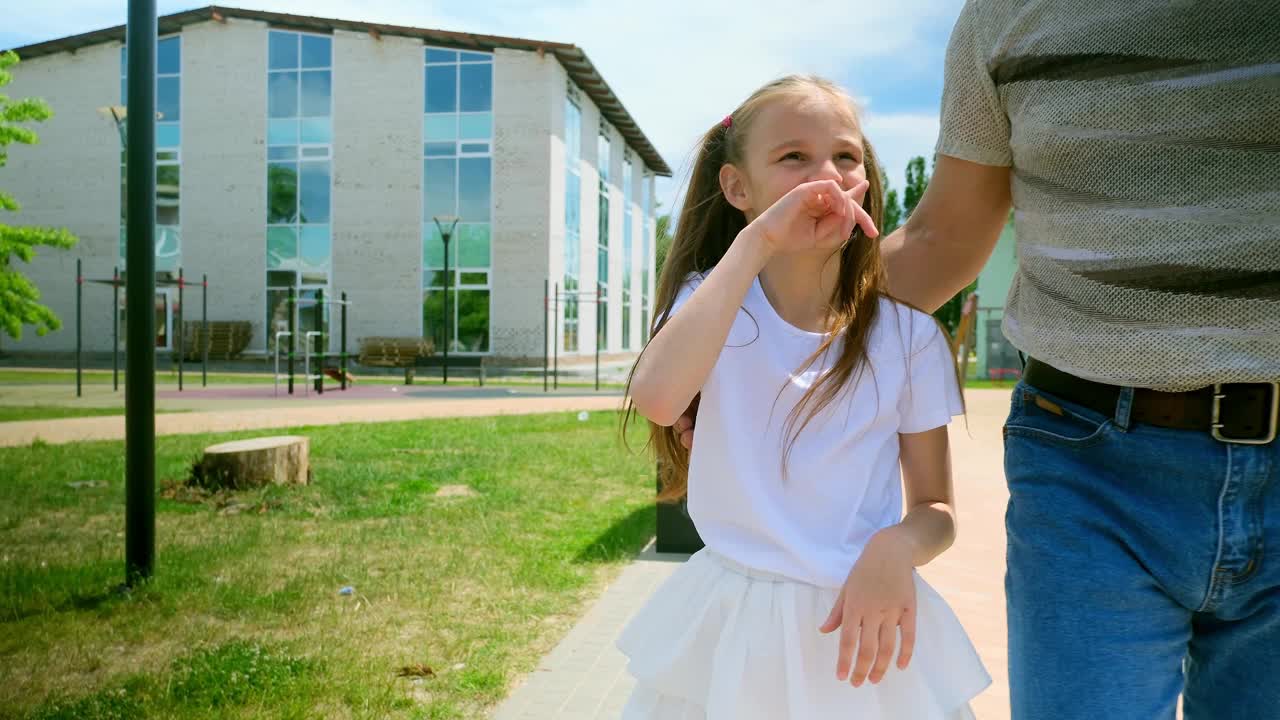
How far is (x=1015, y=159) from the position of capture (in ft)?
5.63

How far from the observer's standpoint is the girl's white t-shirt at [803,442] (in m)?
1.58

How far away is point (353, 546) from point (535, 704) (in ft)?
9.80

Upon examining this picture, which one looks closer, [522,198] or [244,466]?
[244,466]

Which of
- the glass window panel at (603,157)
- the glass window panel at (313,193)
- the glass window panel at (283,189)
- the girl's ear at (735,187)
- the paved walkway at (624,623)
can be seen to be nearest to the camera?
the girl's ear at (735,187)

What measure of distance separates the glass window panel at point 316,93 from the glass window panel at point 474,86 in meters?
4.11

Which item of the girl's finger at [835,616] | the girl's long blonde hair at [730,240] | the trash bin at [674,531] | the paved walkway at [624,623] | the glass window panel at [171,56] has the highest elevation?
the glass window panel at [171,56]

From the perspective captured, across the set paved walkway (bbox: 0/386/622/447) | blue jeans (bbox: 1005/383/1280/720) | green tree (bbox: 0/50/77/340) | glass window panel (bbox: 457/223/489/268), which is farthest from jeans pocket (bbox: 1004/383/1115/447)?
glass window panel (bbox: 457/223/489/268)

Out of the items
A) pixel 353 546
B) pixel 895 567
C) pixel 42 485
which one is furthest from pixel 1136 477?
pixel 42 485

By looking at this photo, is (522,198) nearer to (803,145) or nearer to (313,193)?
(313,193)

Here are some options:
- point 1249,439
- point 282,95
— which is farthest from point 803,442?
point 282,95

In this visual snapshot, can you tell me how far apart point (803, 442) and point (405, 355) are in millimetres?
28925

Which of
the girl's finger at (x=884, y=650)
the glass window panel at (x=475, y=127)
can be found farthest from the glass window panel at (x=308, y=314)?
the girl's finger at (x=884, y=650)

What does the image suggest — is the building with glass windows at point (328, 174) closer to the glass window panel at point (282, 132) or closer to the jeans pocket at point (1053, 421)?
the glass window panel at point (282, 132)

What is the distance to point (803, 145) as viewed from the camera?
168 cm
